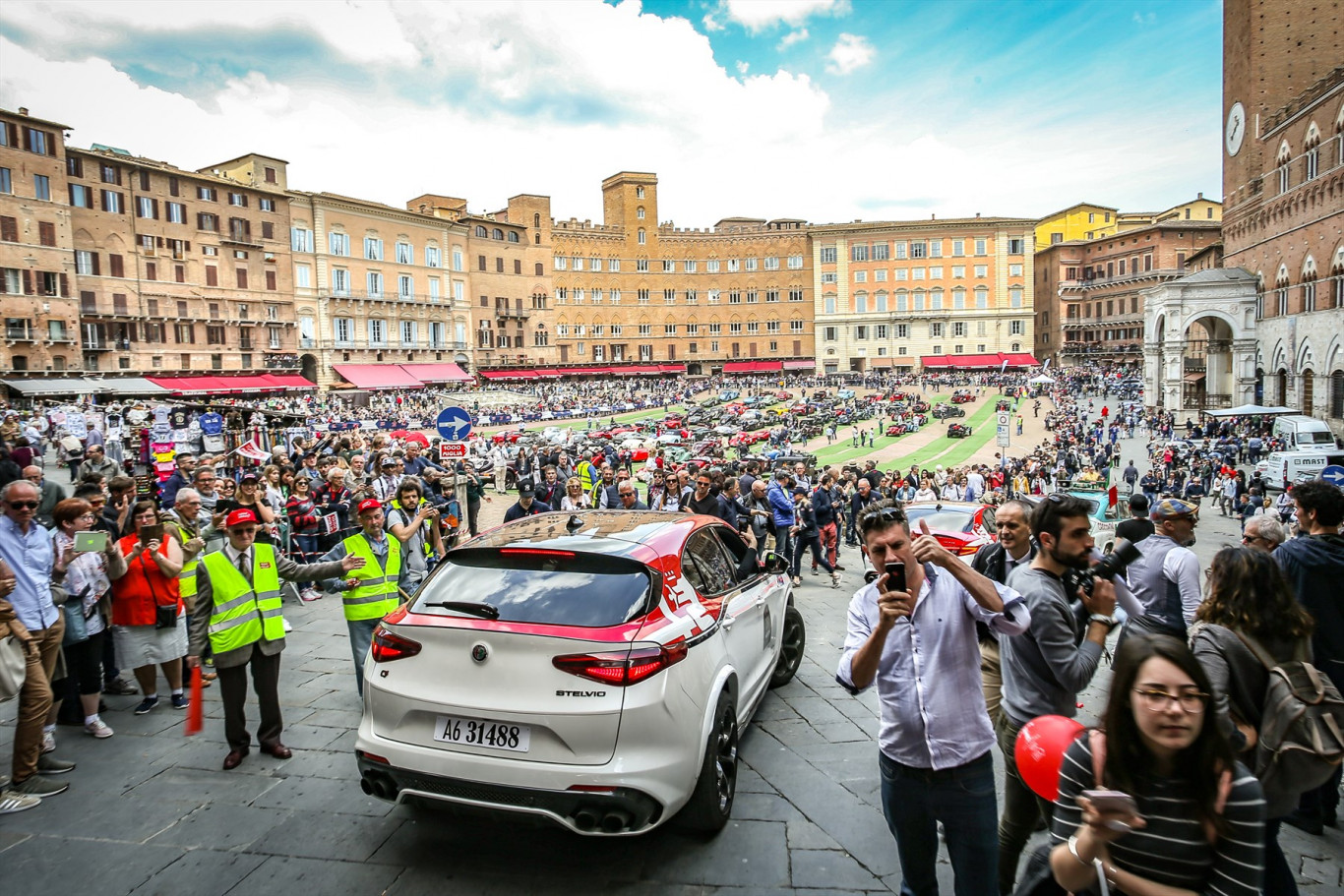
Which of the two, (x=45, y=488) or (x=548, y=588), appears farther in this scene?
(x=45, y=488)

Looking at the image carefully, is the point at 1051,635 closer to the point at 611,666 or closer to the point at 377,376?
the point at 611,666

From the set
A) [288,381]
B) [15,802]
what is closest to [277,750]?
[15,802]

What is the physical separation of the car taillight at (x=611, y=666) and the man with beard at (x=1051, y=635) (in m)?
1.47

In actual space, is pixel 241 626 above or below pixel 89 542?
below

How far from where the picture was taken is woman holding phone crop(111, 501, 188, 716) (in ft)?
17.4

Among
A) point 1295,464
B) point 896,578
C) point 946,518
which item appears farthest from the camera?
point 1295,464

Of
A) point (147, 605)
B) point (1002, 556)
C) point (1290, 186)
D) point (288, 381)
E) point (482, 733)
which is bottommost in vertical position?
point (482, 733)

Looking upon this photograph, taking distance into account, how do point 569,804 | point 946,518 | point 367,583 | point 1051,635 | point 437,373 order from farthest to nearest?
point 437,373
point 946,518
point 367,583
point 569,804
point 1051,635

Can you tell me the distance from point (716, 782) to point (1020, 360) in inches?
3262

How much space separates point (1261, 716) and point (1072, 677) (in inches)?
27.5

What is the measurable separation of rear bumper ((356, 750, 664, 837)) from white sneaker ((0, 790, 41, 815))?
2479 millimetres

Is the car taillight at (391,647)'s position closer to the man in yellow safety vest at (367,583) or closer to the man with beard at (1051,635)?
the man in yellow safety vest at (367,583)

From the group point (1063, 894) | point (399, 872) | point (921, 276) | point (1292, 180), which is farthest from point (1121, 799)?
point (921, 276)

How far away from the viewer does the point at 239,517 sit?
183 inches
